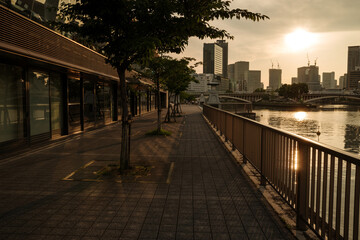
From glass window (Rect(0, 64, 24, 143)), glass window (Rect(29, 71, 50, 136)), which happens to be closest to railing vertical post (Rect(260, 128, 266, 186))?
glass window (Rect(0, 64, 24, 143))

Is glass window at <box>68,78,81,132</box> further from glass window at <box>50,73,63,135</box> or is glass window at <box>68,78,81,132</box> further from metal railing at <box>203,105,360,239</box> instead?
metal railing at <box>203,105,360,239</box>

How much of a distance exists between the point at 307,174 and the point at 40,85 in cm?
1043

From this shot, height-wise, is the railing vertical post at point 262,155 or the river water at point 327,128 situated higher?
the railing vertical post at point 262,155

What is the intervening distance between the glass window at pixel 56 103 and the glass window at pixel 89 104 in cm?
249

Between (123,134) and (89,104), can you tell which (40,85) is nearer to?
(89,104)

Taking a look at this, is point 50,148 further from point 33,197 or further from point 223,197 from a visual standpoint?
point 223,197

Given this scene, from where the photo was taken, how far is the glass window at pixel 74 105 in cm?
1316

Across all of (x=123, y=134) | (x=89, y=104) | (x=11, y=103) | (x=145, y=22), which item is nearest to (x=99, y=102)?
(x=89, y=104)

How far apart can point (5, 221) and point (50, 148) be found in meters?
6.31

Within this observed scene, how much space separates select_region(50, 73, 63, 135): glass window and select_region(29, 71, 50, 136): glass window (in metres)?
0.50

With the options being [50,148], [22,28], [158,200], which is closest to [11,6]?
[22,28]

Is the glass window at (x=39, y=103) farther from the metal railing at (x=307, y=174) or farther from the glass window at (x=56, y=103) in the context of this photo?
the metal railing at (x=307, y=174)

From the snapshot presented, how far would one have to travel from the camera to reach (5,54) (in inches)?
296

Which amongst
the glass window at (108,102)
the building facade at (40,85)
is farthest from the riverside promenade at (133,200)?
the glass window at (108,102)
